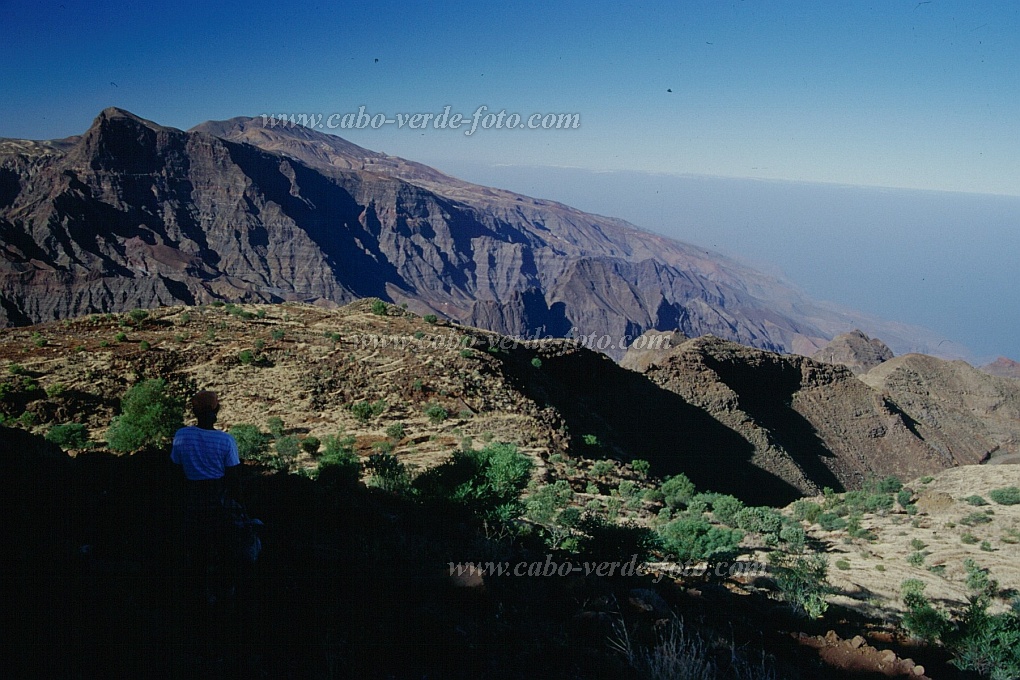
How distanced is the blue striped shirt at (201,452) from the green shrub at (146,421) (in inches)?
263

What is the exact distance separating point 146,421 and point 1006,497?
70.0ft

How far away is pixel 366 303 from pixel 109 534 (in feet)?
66.5

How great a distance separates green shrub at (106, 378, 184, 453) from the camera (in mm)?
9500

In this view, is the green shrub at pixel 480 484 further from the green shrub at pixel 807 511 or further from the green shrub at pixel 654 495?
the green shrub at pixel 807 511

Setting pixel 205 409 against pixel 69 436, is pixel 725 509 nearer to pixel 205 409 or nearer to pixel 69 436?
pixel 205 409

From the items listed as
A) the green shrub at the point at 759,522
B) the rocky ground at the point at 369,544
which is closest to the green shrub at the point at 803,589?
the rocky ground at the point at 369,544

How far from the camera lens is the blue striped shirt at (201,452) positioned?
12.9 feet

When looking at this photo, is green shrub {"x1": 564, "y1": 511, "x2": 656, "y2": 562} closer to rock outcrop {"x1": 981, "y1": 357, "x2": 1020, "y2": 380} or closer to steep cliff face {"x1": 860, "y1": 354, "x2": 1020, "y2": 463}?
steep cliff face {"x1": 860, "y1": 354, "x2": 1020, "y2": 463}

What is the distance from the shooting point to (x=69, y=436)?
36.2 feet

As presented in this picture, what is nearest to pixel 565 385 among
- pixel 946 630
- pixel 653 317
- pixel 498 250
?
pixel 946 630

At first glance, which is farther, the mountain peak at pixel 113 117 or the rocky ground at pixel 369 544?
the mountain peak at pixel 113 117

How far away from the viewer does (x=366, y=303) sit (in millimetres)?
24359

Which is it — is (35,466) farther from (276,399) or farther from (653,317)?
(653,317)

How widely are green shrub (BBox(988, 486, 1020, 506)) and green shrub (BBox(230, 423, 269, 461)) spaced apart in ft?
63.4
